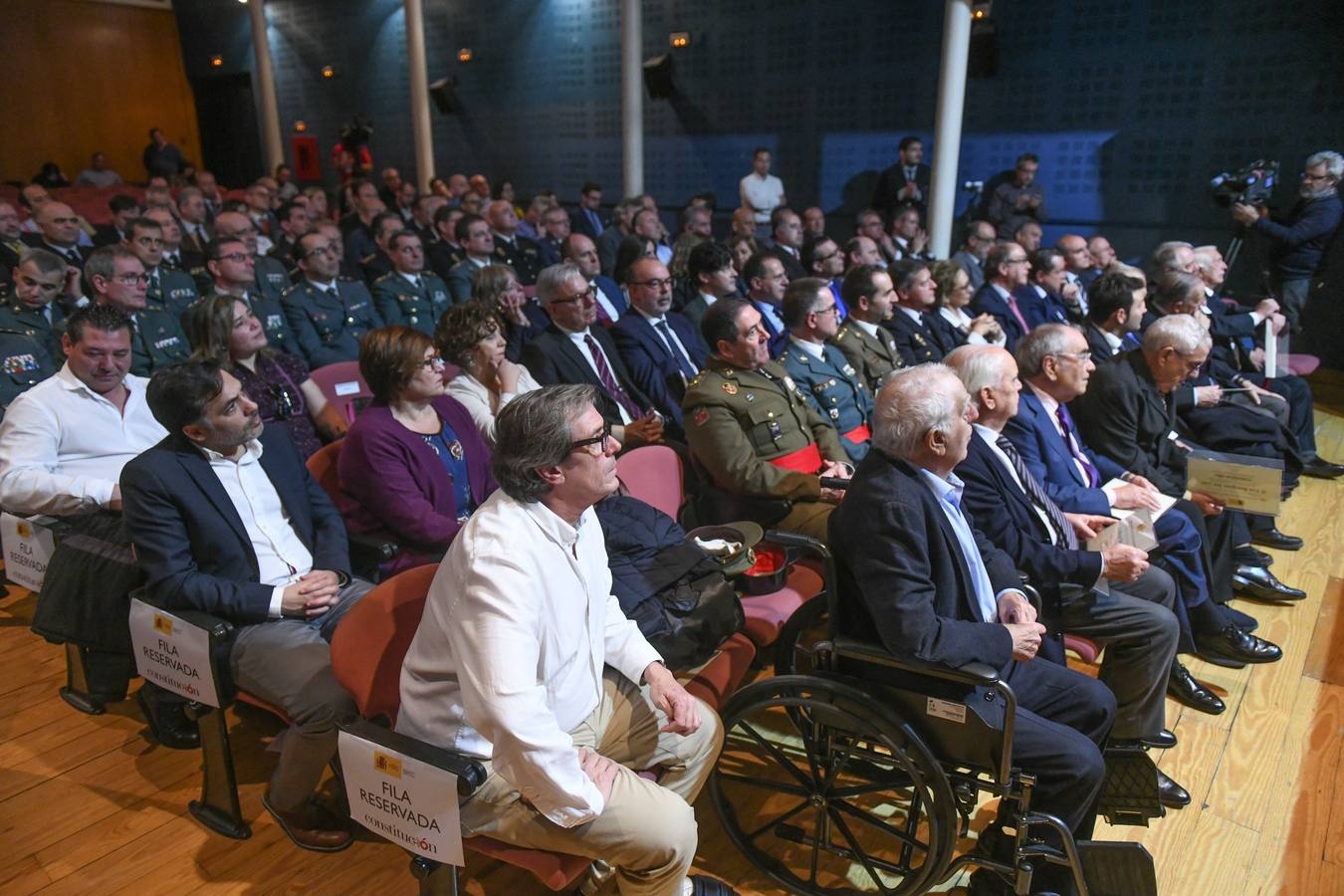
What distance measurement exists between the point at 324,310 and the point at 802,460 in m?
2.91

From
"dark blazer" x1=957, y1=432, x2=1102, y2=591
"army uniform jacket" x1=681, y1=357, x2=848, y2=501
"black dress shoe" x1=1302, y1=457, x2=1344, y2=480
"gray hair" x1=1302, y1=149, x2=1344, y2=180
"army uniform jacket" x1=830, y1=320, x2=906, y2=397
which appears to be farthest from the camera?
"gray hair" x1=1302, y1=149, x2=1344, y2=180

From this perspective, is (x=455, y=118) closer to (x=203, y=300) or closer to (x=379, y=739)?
(x=203, y=300)

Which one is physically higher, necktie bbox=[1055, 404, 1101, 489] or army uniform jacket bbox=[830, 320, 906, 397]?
army uniform jacket bbox=[830, 320, 906, 397]

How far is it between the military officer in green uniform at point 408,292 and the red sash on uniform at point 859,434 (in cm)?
274

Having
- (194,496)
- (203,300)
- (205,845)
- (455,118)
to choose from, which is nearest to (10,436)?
(203,300)

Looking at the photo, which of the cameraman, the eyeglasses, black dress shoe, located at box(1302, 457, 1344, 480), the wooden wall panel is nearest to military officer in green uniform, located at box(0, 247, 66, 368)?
the eyeglasses

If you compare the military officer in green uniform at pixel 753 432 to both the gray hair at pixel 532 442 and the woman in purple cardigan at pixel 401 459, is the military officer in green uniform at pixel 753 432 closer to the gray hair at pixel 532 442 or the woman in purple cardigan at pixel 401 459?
the woman in purple cardigan at pixel 401 459

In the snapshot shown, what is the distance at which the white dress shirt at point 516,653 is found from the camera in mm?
1493

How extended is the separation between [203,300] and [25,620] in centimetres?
140

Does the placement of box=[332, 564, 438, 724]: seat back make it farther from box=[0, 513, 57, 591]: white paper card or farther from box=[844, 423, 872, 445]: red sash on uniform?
box=[844, 423, 872, 445]: red sash on uniform

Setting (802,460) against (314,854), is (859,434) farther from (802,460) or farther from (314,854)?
(314,854)

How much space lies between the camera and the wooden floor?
6.79 ft

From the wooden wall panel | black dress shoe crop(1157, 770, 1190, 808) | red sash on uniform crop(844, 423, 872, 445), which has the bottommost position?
black dress shoe crop(1157, 770, 1190, 808)

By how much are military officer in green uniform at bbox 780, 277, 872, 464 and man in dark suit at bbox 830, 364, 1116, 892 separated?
1338 millimetres
